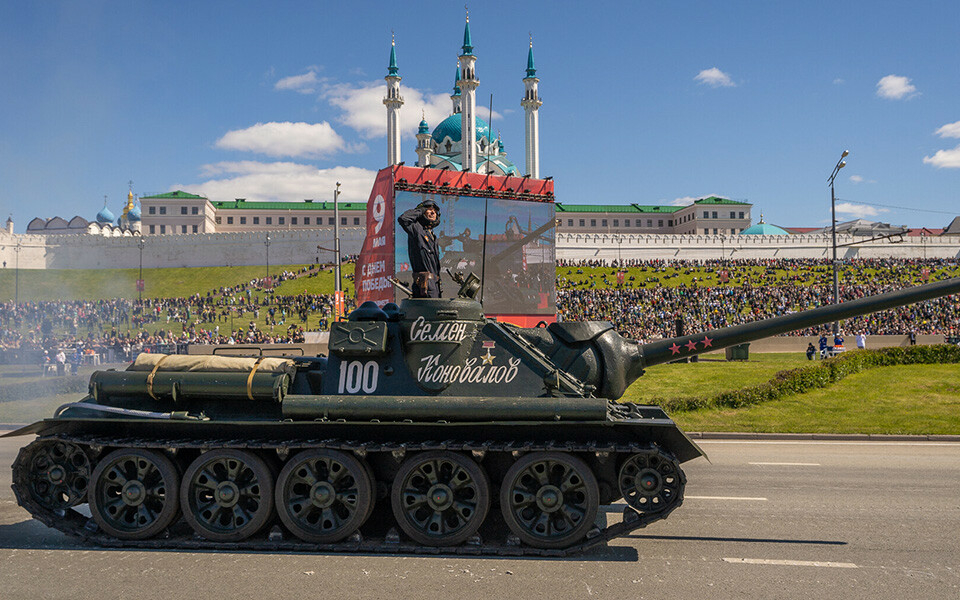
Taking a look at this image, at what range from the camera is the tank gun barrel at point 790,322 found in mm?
8195

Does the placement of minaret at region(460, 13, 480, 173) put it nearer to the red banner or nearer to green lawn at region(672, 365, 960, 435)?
the red banner

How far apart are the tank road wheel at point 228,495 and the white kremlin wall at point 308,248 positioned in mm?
82520

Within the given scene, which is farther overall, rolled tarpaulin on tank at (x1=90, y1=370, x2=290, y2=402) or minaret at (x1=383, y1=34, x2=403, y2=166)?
minaret at (x1=383, y1=34, x2=403, y2=166)

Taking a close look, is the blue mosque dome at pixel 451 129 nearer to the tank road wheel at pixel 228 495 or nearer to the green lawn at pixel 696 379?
the green lawn at pixel 696 379

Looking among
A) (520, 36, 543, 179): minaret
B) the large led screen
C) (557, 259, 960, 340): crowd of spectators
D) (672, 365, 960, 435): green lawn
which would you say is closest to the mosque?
(520, 36, 543, 179): minaret

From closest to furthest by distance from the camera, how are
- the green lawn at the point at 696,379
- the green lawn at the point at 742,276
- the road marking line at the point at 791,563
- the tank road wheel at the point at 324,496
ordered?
1. the road marking line at the point at 791,563
2. the tank road wheel at the point at 324,496
3. the green lawn at the point at 696,379
4. the green lawn at the point at 742,276

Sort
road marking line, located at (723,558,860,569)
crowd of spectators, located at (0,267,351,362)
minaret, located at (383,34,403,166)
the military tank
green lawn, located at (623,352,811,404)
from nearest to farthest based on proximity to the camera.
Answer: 1. road marking line, located at (723,558,860,569)
2. the military tank
3. green lawn, located at (623,352,811,404)
4. crowd of spectators, located at (0,267,351,362)
5. minaret, located at (383,34,403,166)

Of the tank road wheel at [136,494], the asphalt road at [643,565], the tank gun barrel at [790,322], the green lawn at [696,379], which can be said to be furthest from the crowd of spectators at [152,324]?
the tank gun barrel at [790,322]

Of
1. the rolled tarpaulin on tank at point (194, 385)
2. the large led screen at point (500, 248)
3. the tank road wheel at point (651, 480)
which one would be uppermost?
the large led screen at point (500, 248)

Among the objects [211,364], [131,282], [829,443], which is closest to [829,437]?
[829,443]

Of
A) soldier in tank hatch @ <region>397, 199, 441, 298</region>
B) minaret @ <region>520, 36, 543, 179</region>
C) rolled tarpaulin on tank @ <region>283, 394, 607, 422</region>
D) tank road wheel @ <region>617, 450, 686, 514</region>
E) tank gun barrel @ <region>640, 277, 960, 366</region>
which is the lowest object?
tank road wheel @ <region>617, 450, 686, 514</region>

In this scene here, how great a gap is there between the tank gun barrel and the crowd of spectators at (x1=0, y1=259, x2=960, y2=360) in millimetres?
27153

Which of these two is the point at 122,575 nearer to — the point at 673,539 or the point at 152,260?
the point at 673,539

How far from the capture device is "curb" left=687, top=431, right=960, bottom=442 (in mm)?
15596
